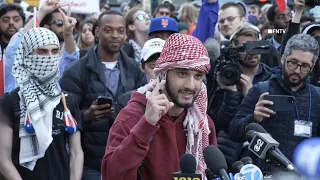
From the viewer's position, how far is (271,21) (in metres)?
9.60

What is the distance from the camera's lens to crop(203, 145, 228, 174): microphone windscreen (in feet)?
10.7

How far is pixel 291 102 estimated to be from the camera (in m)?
5.24

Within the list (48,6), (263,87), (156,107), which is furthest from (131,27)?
(156,107)

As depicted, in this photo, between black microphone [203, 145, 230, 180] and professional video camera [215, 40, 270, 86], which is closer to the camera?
black microphone [203, 145, 230, 180]

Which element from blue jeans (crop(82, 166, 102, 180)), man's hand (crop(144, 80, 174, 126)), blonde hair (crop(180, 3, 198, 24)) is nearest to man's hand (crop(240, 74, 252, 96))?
blue jeans (crop(82, 166, 102, 180))

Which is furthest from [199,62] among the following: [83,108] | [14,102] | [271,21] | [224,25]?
[271,21]

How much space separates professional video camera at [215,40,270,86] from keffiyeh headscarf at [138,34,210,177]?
78.7 inches

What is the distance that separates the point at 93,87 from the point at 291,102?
1.93m

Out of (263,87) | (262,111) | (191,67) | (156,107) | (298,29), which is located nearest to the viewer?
(156,107)

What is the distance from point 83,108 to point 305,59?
2.12 m

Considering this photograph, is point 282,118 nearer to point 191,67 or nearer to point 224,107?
point 224,107

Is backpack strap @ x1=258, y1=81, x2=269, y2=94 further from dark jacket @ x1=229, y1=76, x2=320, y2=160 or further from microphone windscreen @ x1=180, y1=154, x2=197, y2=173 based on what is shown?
microphone windscreen @ x1=180, y1=154, x2=197, y2=173

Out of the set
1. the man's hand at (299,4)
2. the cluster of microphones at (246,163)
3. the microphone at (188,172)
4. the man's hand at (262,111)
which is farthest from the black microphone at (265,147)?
the man's hand at (299,4)

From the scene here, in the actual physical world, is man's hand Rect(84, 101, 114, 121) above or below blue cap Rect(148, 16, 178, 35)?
below
